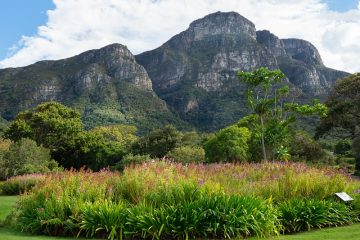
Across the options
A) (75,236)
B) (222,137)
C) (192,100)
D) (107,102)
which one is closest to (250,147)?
(222,137)

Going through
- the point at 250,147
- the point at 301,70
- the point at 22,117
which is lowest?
the point at 250,147

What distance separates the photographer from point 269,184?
10.7 meters

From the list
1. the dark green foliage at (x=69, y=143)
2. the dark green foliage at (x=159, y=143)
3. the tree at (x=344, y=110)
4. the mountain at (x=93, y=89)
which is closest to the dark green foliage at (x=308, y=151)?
the tree at (x=344, y=110)

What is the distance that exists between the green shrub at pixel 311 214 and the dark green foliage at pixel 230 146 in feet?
103

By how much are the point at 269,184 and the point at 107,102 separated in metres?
136

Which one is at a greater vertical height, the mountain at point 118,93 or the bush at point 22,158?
the mountain at point 118,93

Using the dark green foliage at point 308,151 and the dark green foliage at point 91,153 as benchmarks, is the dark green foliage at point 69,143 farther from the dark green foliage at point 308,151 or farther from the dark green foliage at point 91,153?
the dark green foliage at point 308,151

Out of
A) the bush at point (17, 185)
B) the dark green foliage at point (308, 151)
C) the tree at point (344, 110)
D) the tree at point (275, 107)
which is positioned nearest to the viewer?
the bush at point (17, 185)

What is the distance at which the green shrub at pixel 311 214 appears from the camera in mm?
9430

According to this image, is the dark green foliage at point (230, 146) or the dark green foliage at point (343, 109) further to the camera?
the dark green foliage at point (230, 146)

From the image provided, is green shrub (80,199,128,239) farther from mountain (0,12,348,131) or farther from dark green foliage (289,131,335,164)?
mountain (0,12,348,131)

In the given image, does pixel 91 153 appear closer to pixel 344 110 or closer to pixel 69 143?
pixel 69 143

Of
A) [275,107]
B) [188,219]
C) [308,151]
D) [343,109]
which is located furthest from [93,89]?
[188,219]

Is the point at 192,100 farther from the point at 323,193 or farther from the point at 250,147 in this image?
the point at 323,193
